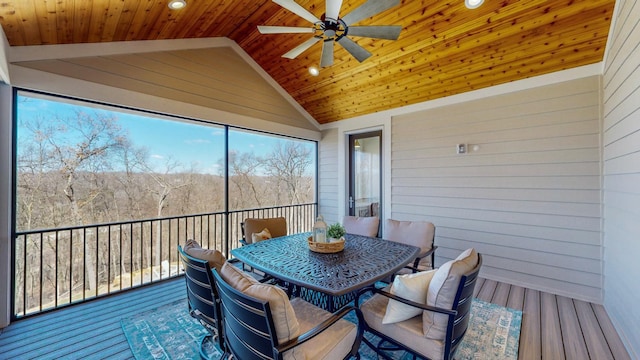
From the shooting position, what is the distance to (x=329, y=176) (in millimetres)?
5723

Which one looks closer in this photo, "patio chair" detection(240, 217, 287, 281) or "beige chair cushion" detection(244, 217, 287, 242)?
"patio chair" detection(240, 217, 287, 281)

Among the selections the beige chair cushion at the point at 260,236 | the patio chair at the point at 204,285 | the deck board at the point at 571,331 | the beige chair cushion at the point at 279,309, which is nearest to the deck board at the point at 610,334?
the deck board at the point at 571,331

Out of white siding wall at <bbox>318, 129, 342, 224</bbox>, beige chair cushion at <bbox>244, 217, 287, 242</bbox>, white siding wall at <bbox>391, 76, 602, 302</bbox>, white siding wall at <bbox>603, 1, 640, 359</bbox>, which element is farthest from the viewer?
white siding wall at <bbox>318, 129, 342, 224</bbox>

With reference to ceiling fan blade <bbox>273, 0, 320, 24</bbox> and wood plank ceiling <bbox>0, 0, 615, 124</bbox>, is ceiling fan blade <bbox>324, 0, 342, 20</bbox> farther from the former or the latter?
wood plank ceiling <bbox>0, 0, 615, 124</bbox>

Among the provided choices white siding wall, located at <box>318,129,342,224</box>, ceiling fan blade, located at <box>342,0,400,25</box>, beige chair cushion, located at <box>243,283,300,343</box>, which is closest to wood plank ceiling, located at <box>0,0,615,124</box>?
ceiling fan blade, located at <box>342,0,400,25</box>

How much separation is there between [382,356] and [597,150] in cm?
337

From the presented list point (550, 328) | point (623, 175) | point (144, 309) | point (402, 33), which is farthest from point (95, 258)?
point (623, 175)

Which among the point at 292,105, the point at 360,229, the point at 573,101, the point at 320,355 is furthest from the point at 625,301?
the point at 292,105

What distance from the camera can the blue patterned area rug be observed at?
2125mm

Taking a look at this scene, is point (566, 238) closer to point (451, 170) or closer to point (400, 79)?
point (451, 170)

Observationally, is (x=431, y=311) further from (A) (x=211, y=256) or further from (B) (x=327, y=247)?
(A) (x=211, y=256)

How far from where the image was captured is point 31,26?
238 centimetres

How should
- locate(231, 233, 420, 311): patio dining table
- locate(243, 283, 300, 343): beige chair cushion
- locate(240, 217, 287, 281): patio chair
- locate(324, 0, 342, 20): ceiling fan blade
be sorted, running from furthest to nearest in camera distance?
locate(240, 217, 287, 281): patio chair
locate(324, 0, 342, 20): ceiling fan blade
locate(231, 233, 420, 311): patio dining table
locate(243, 283, 300, 343): beige chair cushion

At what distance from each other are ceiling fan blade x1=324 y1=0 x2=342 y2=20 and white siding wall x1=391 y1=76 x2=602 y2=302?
9.11 feet
